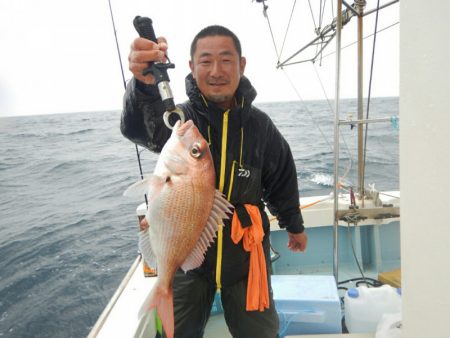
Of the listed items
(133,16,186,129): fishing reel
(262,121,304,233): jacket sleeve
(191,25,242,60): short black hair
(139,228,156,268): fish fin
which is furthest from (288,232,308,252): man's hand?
(133,16,186,129): fishing reel

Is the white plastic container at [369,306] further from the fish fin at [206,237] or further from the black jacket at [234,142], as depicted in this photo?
the fish fin at [206,237]

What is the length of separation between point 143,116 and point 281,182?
40.0 inches

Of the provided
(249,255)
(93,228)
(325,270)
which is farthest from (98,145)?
(249,255)

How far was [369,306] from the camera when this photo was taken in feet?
8.30

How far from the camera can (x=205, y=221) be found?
138 cm

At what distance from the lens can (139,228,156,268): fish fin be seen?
1.43m

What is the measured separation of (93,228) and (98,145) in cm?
1564

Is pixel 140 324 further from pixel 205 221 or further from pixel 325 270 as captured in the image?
pixel 325 270

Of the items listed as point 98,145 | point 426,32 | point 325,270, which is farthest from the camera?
point 98,145

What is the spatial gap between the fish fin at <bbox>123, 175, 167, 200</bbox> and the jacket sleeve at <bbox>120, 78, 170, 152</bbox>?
36 centimetres

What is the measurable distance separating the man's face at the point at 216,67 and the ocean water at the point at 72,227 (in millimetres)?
1195

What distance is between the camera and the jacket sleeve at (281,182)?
206cm

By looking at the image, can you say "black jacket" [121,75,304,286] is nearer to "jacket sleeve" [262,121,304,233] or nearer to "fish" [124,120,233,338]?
"jacket sleeve" [262,121,304,233]

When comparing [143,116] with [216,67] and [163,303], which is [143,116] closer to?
[216,67]
